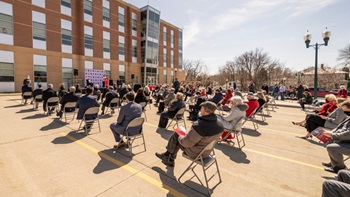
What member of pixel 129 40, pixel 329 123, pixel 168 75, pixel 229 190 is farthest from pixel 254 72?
pixel 229 190

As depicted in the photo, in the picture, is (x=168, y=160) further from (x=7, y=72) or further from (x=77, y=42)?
(x=77, y=42)

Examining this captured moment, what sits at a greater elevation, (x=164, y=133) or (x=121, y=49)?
(x=121, y=49)

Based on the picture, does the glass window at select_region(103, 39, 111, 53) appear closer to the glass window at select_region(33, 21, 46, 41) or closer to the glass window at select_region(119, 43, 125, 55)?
the glass window at select_region(119, 43, 125, 55)

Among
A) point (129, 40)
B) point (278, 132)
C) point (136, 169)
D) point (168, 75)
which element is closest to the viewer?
point (136, 169)

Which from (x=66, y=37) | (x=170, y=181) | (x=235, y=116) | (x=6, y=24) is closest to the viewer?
(x=170, y=181)

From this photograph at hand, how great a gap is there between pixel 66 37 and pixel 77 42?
146 cm

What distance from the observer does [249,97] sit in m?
6.15

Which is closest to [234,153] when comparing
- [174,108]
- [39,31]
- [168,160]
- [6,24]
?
[168,160]

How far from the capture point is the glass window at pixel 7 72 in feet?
58.0

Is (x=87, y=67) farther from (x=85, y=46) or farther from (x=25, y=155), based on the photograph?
(x=25, y=155)

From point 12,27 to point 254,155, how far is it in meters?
25.6

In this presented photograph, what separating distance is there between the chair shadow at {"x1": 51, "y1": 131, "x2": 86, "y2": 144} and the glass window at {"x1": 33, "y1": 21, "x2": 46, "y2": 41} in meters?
21.2

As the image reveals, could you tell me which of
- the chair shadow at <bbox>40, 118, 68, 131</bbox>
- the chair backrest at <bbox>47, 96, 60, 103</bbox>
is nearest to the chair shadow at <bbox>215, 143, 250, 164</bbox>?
the chair shadow at <bbox>40, 118, 68, 131</bbox>

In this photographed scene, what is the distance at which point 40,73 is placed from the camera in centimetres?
2034
